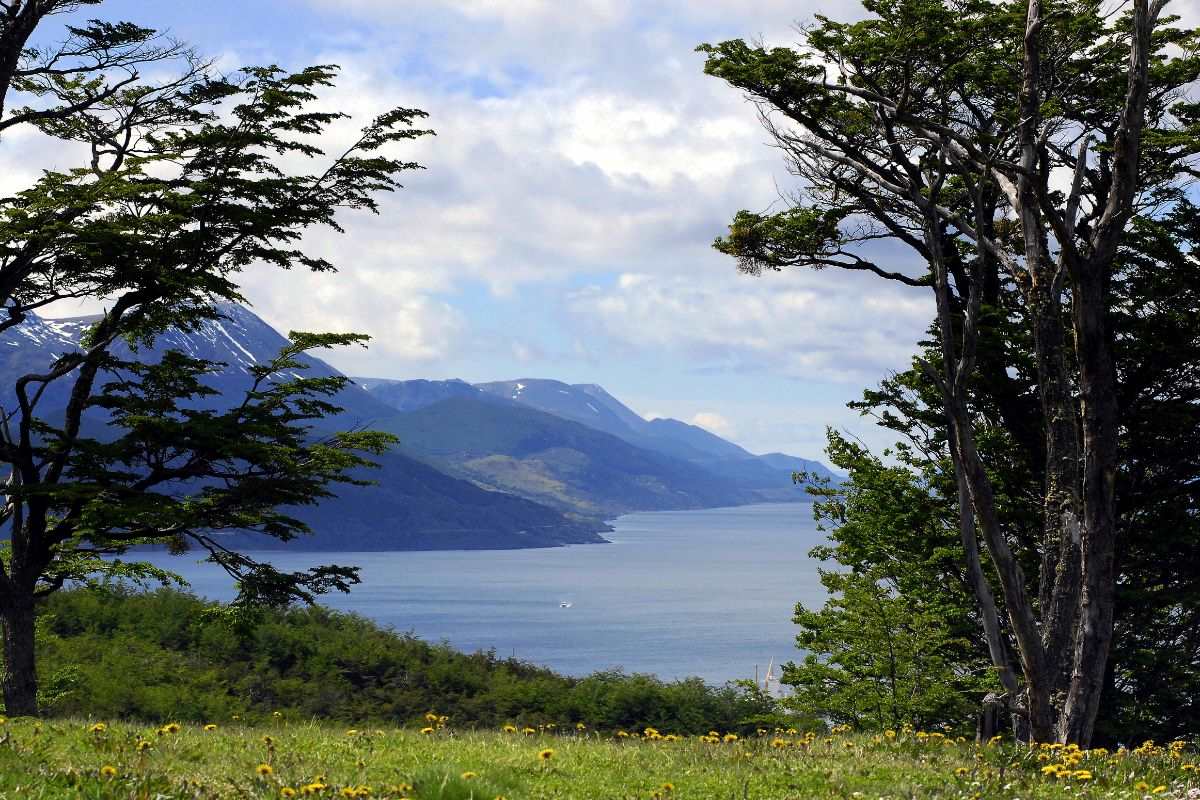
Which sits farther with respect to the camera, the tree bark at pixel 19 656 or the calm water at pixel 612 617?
the calm water at pixel 612 617

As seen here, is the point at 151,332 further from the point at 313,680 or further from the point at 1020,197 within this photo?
the point at 313,680

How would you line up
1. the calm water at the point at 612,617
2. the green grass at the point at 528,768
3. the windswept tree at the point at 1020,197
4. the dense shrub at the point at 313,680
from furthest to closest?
the calm water at the point at 612,617
the dense shrub at the point at 313,680
the windswept tree at the point at 1020,197
the green grass at the point at 528,768

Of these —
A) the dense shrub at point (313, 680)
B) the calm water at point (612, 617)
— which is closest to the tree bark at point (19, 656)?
the dense shrub at point (313, 680)

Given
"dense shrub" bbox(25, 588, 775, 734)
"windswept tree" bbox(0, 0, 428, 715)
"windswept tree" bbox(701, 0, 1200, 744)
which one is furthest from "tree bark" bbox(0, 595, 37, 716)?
"dense shrub" bbox(25, 588, 775, 734)

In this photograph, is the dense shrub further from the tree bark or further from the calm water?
the tree bark

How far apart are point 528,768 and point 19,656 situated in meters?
14.2

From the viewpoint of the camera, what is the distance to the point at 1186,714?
26656 millimetres

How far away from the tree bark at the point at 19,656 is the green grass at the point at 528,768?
31.3ft

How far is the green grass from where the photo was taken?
265 inches

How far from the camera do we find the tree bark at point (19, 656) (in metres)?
18.5

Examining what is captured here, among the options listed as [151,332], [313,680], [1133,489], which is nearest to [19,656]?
[151,332]

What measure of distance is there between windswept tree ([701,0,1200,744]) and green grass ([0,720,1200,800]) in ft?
11.0

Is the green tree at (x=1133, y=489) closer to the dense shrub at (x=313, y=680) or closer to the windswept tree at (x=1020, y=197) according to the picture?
the windswept tree at (x=1020, y=197)

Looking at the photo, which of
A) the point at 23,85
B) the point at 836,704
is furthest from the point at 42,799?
the point at 836,704
